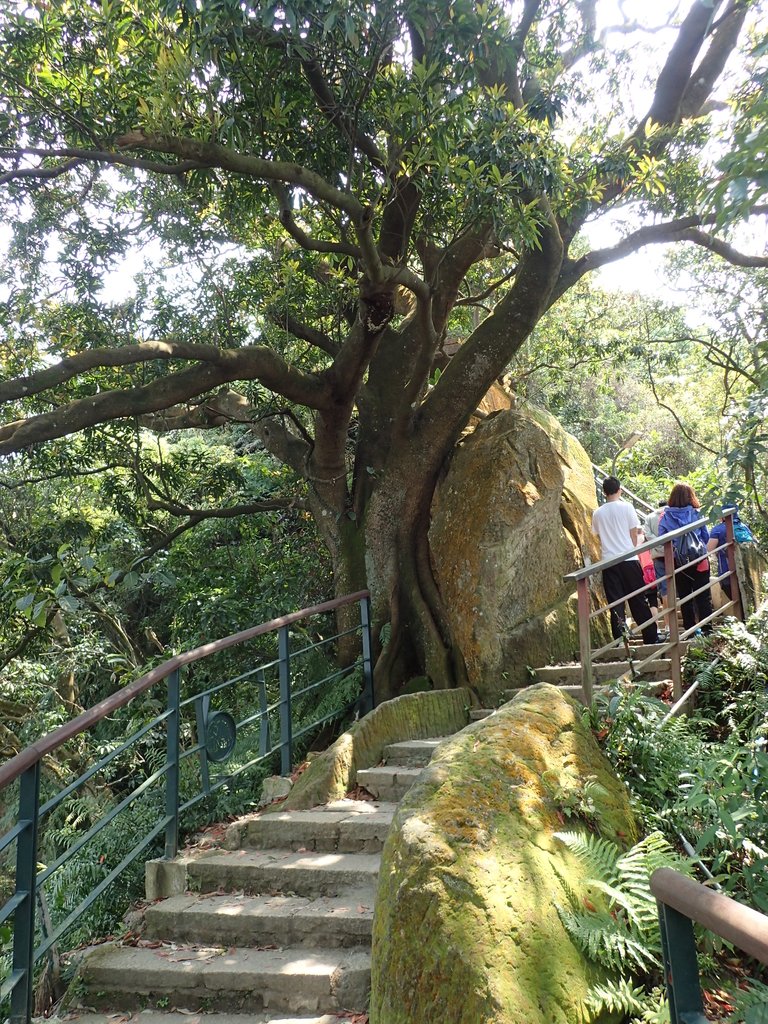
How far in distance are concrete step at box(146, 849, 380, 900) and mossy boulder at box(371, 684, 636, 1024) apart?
43.0 inches

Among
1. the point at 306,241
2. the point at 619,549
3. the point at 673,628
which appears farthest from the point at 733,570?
the point at 306,241

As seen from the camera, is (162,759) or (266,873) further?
(162,759)

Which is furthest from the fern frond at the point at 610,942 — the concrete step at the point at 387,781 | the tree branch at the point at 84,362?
the tree branch at the point at 84,362

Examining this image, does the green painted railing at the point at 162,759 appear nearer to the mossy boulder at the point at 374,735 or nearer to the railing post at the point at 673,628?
the mossy boulder at the point at 374,735

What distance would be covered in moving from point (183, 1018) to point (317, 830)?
1.47m

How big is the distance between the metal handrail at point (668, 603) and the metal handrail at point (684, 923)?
12.6 ft

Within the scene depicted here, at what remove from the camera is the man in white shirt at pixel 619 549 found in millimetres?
7430

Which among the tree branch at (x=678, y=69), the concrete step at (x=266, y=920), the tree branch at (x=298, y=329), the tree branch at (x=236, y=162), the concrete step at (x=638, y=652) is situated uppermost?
the tree branch at (x=678, y=69)

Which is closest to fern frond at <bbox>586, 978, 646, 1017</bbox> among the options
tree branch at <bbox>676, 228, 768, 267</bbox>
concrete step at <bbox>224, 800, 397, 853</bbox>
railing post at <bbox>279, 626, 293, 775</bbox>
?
concrete step at <bbox>224, 800, 397, 853</bbox>

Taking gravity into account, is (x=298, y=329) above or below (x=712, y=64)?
below

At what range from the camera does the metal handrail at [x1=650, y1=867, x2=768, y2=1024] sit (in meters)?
1.48

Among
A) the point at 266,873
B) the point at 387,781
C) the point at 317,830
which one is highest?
the point at 387,781

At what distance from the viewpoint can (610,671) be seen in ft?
22.4

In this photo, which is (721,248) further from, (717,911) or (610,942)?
Result: (717,911)
